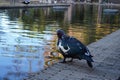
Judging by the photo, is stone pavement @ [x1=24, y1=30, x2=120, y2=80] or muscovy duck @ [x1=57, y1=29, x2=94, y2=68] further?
muscovy duck @ [x1=57, y1=29, x2=94, y2=68]

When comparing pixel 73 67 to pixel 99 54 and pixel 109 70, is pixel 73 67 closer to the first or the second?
pixel 109 70

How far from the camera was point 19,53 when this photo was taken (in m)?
12.7

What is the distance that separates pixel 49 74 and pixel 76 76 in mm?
601

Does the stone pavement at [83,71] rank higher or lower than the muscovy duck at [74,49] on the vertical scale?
lower

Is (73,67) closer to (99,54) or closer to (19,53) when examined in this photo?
(99,54)

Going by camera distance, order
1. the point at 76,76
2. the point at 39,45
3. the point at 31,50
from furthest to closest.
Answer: the point at 39,45, the point at 31,50, the point at 76,76

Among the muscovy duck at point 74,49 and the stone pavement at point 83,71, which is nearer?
the stone pavement at point 83,71

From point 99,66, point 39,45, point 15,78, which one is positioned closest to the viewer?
point 15,78

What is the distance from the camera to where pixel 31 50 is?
1357 centimetres

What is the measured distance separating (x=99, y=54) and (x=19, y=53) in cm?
281

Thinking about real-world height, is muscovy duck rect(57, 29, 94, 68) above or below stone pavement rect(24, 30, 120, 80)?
above

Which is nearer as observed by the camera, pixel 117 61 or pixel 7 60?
pixel 117 61

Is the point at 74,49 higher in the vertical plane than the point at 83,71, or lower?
higher

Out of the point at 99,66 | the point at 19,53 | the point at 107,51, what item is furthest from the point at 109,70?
the point at 19,53
